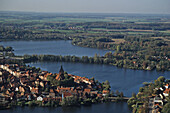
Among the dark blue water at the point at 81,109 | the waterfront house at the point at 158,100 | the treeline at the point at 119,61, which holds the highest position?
the waterfront house at the point at 158,100

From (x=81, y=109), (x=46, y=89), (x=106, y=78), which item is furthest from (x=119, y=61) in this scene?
(x=81, y=109)

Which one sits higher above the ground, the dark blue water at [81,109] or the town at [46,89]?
the town at [46,89]

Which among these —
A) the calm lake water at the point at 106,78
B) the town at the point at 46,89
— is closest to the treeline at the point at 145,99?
the calm lake water at the point at 106,78

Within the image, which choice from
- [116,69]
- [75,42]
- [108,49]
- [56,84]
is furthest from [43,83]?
[75,42]

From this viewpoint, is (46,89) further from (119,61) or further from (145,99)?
(119,61)

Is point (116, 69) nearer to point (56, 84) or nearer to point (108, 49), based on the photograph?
point (56, 84)

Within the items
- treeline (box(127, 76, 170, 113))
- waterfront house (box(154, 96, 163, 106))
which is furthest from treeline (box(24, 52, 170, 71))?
waterfront house (box(154, 96, 163, 106))

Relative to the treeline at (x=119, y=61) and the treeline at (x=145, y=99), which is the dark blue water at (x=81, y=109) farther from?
the treeline at (x=119, y=61)

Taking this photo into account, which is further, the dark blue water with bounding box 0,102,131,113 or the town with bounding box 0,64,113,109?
the town with bounding box 0,64,113,109

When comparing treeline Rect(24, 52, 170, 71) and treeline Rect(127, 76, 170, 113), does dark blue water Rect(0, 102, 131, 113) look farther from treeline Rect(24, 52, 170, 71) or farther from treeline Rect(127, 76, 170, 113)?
treeline Rect(24, 52, 170, 71)
